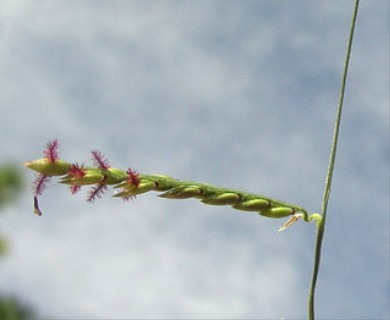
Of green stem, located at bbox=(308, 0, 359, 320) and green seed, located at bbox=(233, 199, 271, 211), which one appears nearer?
green stem, located at bbox=(308, 0, 359, 320)

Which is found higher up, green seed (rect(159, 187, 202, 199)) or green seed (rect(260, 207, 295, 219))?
green seed (rect(260, 207, 295, 219))

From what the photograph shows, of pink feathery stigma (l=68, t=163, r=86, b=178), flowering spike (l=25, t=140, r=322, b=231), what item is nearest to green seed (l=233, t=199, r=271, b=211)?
flowering spike (l=25, t=140, r=322, b=231)

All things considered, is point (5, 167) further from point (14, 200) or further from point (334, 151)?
point (334, 151)

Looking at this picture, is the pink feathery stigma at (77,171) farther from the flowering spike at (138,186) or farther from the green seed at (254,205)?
the green seed at (254,205)

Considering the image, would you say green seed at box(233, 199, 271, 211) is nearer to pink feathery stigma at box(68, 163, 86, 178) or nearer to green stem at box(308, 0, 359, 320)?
green stem at box(308, 0, 359, 320)

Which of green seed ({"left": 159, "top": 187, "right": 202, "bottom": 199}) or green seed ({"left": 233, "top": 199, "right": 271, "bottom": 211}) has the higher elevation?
green seed ({"left": 233, "top": 199, "right": 271, "bottom": 211})

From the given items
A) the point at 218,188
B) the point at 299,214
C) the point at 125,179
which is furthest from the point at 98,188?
the point at 299,214

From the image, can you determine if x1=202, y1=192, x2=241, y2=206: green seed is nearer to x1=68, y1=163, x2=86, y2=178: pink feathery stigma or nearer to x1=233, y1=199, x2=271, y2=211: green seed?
x1=233, y1=199, x2=271, y2=211: green seed

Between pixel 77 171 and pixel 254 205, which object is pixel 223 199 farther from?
pixel 77 171

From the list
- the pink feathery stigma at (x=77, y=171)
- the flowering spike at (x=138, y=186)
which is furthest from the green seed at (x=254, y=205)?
the pink feathery stigma at (x=77, y=171)

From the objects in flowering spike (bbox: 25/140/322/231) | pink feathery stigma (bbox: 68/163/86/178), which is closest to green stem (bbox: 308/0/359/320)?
flowering spike (bbox: 25/140/322/231)

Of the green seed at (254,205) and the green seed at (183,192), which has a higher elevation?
the green seed at (254,205)
